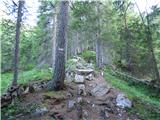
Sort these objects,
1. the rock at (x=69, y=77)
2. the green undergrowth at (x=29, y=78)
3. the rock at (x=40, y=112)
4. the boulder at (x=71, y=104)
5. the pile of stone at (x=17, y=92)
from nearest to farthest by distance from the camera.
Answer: the rock at (x=40, y=112) → the boulder at (x=71, y=104) → the pile of stone at (x=17, y=92) → the rock at (x=69, y=77) → the green undergrowth at (x=29, y=78)

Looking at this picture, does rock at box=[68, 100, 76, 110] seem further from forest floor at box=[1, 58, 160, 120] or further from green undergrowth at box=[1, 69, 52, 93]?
green undergrowth at box=[1, 69, 52, 93]

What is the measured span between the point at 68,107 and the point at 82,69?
30.2ft

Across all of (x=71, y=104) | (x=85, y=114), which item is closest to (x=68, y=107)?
(x=71, y=104)

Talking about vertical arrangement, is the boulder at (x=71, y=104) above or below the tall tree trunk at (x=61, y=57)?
below

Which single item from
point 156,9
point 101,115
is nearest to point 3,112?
point 101,115

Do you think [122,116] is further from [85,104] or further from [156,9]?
[156,9]

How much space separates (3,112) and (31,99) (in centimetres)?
133

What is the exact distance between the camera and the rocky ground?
360 inches

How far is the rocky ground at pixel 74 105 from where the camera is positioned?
30.0 ft

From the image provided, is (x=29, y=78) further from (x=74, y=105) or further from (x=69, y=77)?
(x=74, y=105)

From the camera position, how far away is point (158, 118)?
1015cm

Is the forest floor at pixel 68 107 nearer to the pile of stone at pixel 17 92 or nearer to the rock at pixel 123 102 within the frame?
the rock at pixel 123 102

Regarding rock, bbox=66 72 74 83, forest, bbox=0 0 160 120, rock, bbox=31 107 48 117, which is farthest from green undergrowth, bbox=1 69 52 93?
rock, bbox=31 107 48 117

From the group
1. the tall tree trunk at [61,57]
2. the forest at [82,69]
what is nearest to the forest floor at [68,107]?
the forest at [82,69]
